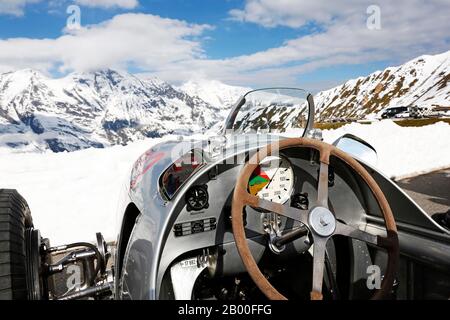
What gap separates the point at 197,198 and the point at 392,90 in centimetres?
15882

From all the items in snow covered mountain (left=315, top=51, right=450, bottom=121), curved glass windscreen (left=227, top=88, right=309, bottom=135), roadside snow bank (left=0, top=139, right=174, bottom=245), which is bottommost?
roadside snow bank (left=0, top=139, right=174, bottom=245)

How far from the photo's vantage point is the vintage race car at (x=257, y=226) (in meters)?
2.62

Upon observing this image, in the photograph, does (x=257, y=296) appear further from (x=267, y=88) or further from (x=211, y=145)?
(x=267, y=88)

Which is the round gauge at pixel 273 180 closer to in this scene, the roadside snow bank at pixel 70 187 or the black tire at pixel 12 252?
the black tire at pixel 12 252

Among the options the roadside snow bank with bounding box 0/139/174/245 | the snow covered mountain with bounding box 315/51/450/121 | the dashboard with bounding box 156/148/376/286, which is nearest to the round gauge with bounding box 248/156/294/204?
the dashboard with bounding box 156/148/376/286

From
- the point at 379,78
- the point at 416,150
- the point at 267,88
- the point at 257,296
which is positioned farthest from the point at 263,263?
the point at 379,78

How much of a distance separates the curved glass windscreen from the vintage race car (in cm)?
1

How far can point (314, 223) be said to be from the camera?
252 centimetres

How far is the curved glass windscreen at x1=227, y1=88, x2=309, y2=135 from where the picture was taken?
12.2 ft

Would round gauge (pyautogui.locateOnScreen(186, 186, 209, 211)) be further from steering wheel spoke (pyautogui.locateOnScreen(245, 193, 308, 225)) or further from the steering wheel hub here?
the steering wheel hub

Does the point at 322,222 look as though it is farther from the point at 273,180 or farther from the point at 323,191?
the point at 273,180

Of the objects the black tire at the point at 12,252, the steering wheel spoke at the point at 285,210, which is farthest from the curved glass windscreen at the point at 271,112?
the black tire at the point at 12,252

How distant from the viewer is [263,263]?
11.7 feet
